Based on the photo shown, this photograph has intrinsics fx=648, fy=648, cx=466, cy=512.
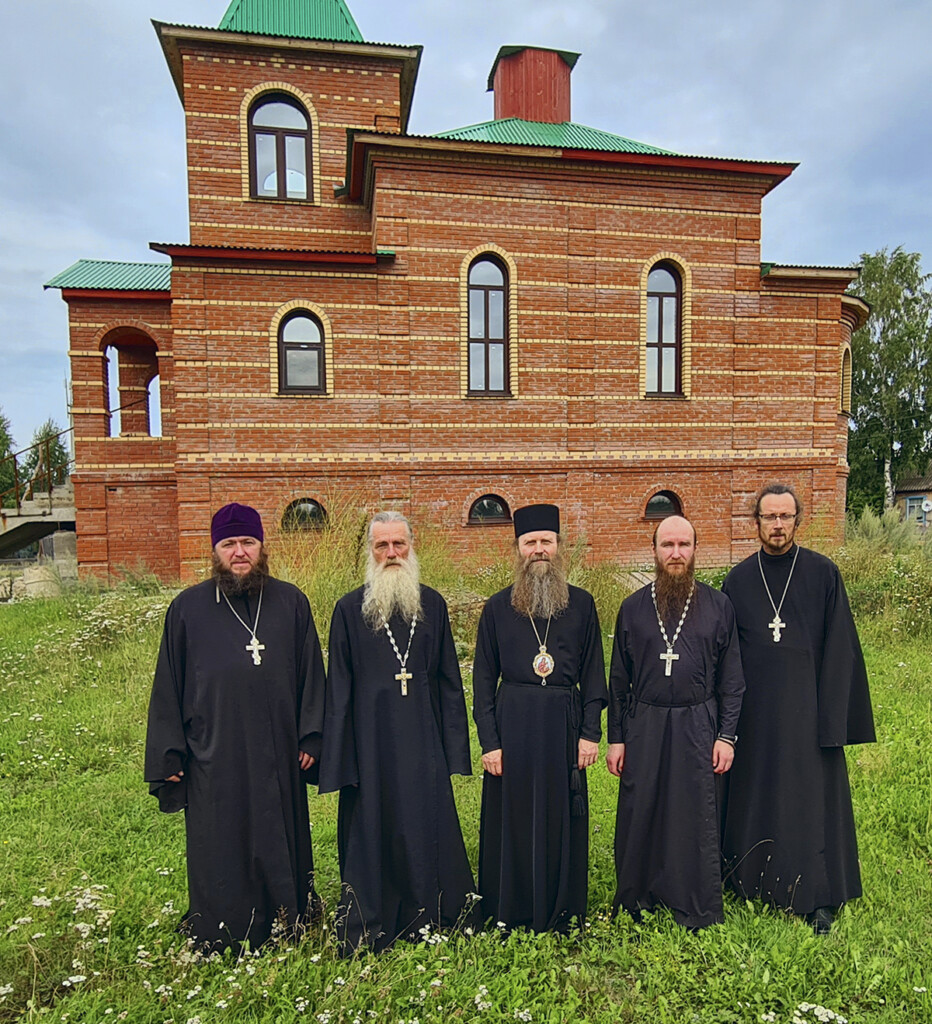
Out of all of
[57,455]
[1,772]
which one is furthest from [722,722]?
[57,455]

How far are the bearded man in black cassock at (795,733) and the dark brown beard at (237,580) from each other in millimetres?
2561

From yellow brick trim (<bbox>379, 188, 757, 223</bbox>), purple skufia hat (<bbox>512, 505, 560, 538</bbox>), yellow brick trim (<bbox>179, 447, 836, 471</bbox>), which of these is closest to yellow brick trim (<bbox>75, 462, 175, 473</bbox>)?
yellow brick trim (<bbox>179, 447, 836, 471</bbox>)

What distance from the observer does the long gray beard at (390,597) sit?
10.8 ft

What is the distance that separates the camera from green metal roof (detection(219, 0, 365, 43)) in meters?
13.7

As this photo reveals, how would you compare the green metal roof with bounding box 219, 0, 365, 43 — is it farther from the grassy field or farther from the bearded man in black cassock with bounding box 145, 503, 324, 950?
the grassy field

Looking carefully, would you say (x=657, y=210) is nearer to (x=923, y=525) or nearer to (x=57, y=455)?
(x=923, y=525)

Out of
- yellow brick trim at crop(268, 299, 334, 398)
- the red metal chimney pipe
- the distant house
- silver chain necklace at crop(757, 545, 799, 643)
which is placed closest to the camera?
silver chain necklace at crop(757, 545, 799, 643)

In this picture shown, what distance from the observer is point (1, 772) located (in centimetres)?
529

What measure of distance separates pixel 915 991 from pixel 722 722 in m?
1.28

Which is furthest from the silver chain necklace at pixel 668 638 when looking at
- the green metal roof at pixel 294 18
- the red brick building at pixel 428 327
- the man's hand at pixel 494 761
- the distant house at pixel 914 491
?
the distant house at pixel 914 491

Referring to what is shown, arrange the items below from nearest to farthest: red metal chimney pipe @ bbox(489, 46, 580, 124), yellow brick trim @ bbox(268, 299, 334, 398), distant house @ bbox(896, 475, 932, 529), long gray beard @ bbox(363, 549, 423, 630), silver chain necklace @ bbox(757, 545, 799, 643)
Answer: long gray beard @ bbox(363, 549, 423, 630) → silver chain necklace @ bbox(757, 545, 799, 643) → yellow brick trim @ bbox(268, 299, 334, 398) → red metal chimney pipe @ bbox(489, 46, 580, 124) → distant house @ bbox(896, 475, 932, 529)

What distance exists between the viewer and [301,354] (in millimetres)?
12469

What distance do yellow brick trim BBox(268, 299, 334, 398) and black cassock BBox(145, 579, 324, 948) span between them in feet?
31.9

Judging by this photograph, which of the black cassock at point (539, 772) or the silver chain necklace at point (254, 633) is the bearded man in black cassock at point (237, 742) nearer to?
the silver chain necklace at point (254, 633)
